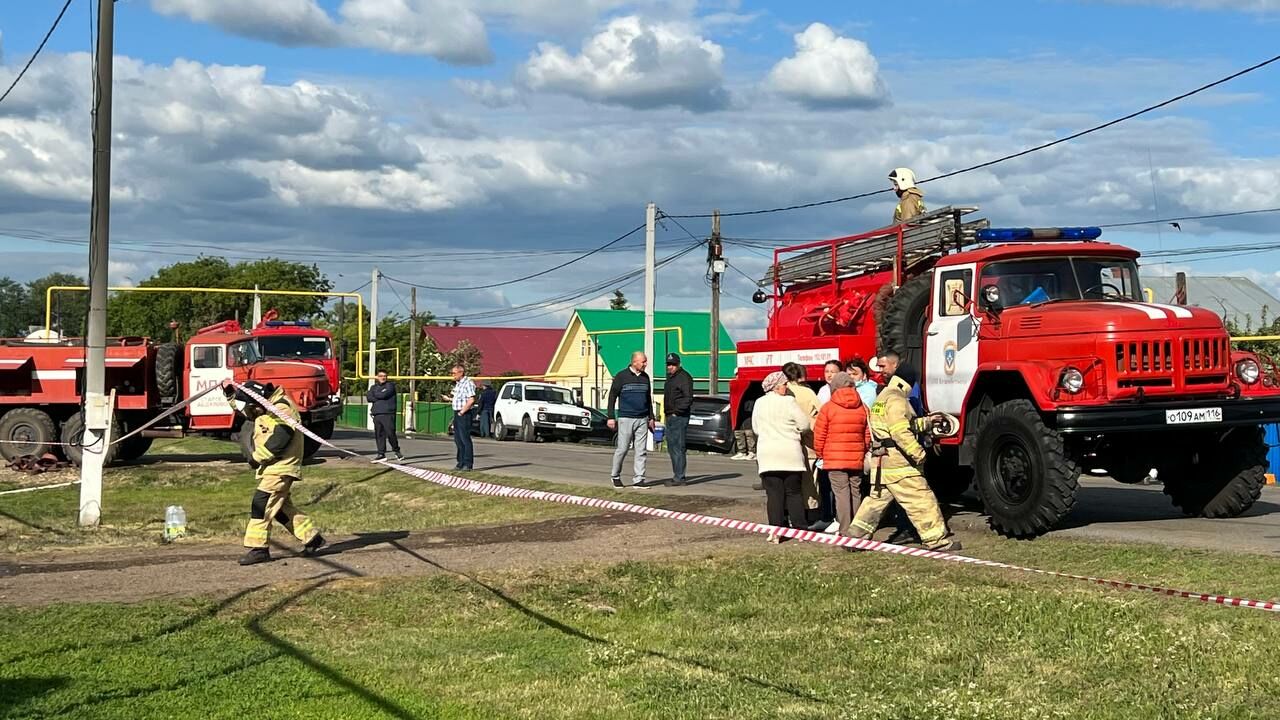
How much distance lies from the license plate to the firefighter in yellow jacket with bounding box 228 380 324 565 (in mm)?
7655

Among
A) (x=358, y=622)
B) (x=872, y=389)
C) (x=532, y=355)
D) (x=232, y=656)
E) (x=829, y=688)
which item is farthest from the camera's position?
(x=532, y=355)

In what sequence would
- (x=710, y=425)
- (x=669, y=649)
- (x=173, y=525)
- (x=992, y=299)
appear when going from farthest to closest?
(x=710, y=425), (x=173, y=525), (x=992, y=299), (x=669, y=649)

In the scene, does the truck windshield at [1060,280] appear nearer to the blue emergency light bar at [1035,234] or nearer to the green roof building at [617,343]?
the blue emergency light bar at [1035,234]

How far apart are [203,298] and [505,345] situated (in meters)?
21.3

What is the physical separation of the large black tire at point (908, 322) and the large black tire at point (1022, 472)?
1807 mm

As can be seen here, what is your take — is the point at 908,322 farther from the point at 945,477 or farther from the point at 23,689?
the point at 23,689

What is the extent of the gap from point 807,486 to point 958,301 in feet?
7.80

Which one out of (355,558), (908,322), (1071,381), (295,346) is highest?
(295,346)

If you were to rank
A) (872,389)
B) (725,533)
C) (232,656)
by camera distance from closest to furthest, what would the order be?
(232,656), (725,533), (872,389)

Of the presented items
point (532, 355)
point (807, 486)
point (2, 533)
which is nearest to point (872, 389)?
point (807, 486)

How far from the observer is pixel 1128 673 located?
736cm

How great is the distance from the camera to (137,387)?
26625mm

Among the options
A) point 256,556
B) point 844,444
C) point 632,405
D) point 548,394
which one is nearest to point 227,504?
point 632,405

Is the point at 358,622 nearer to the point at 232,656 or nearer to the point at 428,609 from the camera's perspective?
the point at 428,609
